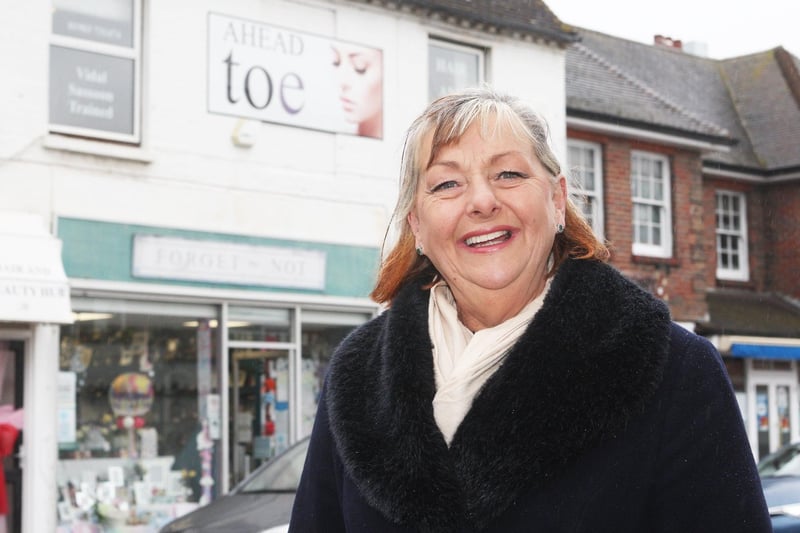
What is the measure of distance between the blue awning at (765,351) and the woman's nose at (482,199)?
17.5 metres

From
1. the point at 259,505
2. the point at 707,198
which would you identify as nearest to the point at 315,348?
the point at 259,505

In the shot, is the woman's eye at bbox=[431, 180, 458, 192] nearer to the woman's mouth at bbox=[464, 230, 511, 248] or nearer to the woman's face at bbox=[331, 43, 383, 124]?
the woman's mouth at bbox=[464, 230, 511, 248]

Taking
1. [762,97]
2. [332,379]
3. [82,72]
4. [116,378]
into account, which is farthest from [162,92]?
[762,97]

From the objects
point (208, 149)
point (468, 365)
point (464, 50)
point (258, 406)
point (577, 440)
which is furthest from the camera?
point (464, 50)

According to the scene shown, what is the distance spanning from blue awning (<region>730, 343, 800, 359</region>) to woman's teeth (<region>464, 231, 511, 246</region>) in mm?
17466

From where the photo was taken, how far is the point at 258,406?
44.5 feet

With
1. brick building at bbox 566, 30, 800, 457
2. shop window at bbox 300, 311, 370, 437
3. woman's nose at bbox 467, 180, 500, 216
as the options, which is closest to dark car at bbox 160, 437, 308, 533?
shop window at bbox 300, 311, 370, 437

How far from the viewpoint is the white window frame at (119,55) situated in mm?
12219

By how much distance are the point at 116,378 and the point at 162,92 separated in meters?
3.05

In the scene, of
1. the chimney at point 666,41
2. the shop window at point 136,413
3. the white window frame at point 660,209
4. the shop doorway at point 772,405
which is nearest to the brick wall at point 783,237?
the shop doorway at point 772,405

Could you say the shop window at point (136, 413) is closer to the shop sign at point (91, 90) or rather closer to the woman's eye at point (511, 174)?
the shop sign at point (91, 90)

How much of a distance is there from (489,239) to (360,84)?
12.4m

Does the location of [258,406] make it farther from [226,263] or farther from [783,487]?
[783,487]

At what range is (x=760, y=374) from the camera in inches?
798
